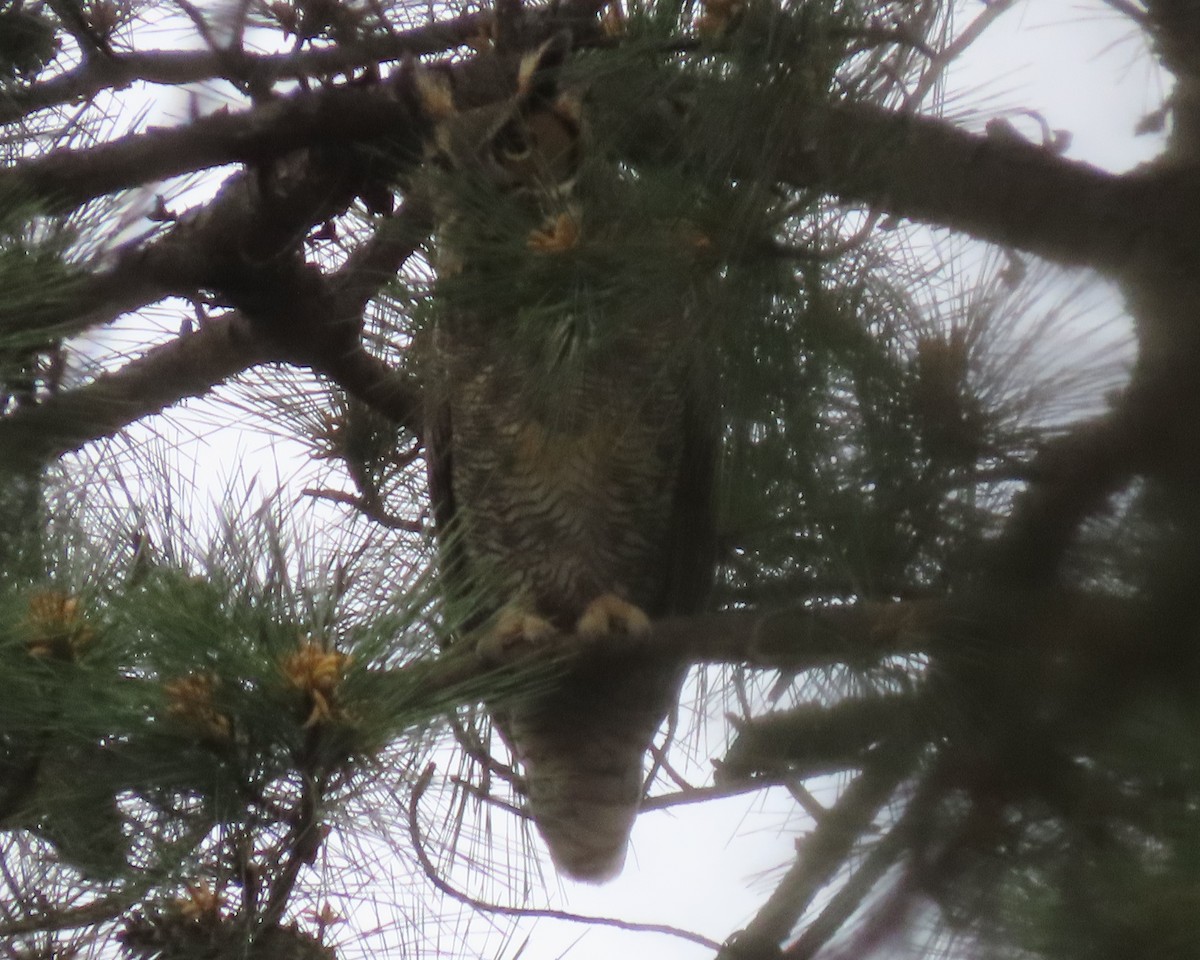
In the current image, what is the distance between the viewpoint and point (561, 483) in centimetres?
232

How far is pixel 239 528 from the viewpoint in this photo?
1450mm

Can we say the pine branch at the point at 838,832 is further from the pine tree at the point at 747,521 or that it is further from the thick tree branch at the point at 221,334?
the thick tree branch at the point at 221,334

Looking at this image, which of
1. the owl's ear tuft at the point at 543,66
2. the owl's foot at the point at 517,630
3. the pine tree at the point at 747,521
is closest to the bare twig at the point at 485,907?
the pine tree at the point at 747,521

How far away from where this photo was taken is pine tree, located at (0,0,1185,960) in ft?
2.89

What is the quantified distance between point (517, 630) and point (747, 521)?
1.78 feet

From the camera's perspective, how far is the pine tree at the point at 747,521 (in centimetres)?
88

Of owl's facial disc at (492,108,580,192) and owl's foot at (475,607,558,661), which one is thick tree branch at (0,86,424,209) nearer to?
owl's facial disc at (492,108,580,192)

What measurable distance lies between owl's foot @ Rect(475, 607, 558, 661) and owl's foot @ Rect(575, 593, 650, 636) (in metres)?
0.06

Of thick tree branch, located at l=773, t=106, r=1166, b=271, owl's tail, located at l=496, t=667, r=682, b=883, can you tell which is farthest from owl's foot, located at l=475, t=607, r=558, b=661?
thick tree branch, located at l=773, t=106, r=1166, b=271

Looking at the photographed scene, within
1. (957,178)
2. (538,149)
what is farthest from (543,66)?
(957,178)

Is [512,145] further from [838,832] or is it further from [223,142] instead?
[838,832]

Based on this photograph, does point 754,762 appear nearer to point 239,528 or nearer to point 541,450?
point 239,528

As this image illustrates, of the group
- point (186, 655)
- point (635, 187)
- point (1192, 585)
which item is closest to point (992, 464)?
point (1192, 585)

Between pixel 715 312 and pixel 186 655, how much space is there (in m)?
0.56
